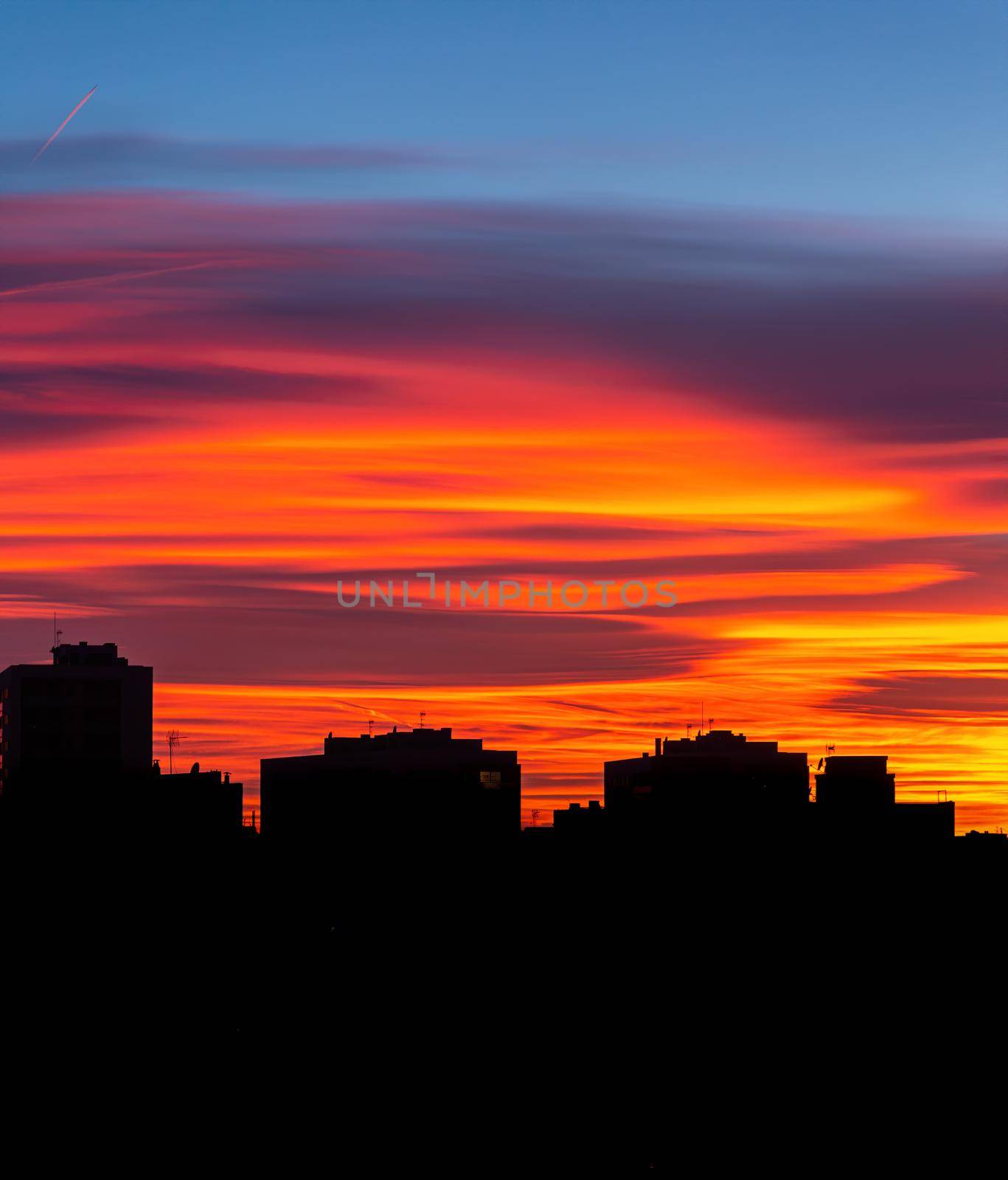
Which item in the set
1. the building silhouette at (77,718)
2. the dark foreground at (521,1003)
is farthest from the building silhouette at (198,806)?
the building silhouette at (77,718)

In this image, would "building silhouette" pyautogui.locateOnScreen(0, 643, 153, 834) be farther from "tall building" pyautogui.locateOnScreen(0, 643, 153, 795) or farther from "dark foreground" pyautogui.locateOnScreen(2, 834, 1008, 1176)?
"dark foreground" pyautogui.locateOnScreen(2, 834, 1008, 1176)

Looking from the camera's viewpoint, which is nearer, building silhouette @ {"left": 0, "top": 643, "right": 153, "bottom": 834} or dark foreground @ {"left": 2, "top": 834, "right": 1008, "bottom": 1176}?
dark foreground @ {"left": 2, "top": 834, "right": 1008, "bottom": 1176}

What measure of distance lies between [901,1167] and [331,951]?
162 feet

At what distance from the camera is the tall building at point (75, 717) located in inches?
7564

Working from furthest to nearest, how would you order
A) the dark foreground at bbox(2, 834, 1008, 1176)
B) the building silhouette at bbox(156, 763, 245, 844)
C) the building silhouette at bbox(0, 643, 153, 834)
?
the building silhouette at bbox(0, 643, 153, 834)
the building silhouette at bbox(156, 763, 245, 844)
the dark foreground at bbox(2, 834, 1008, 1176)

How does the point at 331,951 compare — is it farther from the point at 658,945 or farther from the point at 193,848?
the point at 658,945

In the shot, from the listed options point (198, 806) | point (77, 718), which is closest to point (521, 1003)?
point (198, 806)

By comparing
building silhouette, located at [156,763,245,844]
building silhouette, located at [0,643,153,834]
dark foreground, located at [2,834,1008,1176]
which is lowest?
dark foreground, located at [2,834,1008,1176]

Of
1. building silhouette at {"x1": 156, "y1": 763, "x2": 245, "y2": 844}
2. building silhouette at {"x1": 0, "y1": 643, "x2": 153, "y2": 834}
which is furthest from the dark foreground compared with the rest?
building silhouette at {"x1": 0, "y1": 643, "x2": 153, "y2": 834}

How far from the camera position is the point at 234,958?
115188 millimetres

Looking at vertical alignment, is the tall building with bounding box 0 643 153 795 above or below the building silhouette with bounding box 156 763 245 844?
above

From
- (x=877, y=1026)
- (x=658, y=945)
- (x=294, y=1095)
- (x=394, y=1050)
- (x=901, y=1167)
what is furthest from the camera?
(x=658, y=945)

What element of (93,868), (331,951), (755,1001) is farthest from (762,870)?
(93,868)

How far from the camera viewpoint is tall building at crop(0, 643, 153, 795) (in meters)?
192
